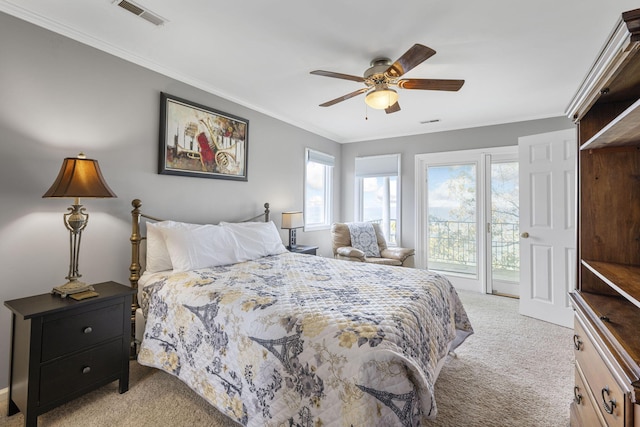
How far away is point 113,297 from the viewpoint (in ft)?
6.28

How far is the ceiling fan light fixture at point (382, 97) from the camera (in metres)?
2.46

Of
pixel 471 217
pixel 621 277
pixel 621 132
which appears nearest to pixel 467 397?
pixel 621 277

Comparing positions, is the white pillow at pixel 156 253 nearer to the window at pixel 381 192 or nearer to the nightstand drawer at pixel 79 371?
the nightstand drawer at pixel 79 371

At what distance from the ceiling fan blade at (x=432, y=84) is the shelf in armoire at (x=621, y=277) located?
4.91 ft

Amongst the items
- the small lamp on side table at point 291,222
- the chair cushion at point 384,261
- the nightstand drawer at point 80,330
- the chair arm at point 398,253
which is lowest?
the nightstand drawer at point 80,330

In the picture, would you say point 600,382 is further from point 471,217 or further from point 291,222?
point 471,217

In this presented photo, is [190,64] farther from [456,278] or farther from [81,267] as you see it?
[456,278]

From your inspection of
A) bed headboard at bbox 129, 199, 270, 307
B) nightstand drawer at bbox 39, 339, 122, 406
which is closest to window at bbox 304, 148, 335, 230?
bed headboard at bbox 129, 199, 270, 307

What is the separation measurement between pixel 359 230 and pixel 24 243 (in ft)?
12.2

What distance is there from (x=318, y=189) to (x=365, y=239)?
1.27m

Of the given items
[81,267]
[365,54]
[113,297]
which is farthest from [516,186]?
[81,267]

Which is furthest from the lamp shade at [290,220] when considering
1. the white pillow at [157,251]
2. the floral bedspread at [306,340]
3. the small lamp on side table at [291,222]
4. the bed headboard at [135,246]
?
the bed headboard at [135,246]

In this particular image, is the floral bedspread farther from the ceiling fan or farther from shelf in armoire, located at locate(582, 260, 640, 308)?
the ceiling fan

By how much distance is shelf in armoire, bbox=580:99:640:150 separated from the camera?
39.8 inches
